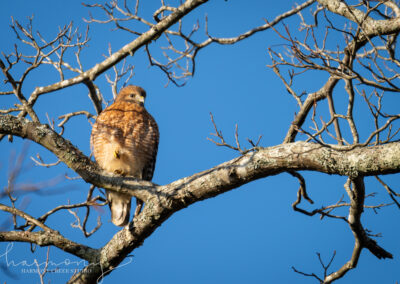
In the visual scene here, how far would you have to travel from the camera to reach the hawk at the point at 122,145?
5199mm

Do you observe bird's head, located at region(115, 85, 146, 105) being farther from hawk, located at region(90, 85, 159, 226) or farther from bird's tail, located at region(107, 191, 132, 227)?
bird's tail, located at region(107, 191, 132, 227)

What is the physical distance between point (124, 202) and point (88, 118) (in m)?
1.05

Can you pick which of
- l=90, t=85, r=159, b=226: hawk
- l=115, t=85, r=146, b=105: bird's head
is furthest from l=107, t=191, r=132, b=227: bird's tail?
l=115, t=85, r=146, b=105: bird's head

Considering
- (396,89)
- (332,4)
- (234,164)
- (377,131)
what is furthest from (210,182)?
(332,4)

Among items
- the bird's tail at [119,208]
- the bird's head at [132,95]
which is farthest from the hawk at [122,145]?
the bird's head at [132,95]

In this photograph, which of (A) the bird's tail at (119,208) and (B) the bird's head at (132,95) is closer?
(A) the bird's tail at (119,208)

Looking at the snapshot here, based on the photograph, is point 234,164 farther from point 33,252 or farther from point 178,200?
point 33,252

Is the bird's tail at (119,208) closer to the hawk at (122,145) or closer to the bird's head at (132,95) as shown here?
the hawk at (122,145)

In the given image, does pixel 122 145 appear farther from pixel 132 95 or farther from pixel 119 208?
pixel 132 95

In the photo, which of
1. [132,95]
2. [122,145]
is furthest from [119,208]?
[132,95]

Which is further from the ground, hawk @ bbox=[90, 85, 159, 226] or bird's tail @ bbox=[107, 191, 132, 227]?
hawk @ bbox=[90, 85, 159, 226]

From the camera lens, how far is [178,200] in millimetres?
3283

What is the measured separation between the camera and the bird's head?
577 cm

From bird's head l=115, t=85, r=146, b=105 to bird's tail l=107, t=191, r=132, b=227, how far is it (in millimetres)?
1244
